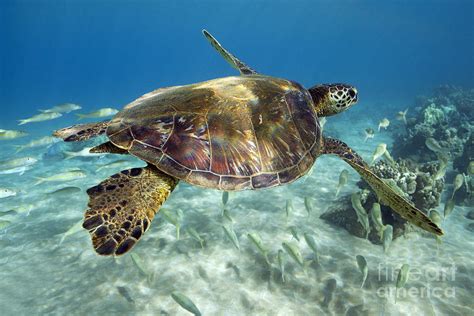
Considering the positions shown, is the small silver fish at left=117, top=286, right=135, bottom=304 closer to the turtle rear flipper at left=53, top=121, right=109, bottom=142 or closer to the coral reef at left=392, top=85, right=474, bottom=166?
the turtle rear flipper at left=53, top=121, right=109, bottom=142

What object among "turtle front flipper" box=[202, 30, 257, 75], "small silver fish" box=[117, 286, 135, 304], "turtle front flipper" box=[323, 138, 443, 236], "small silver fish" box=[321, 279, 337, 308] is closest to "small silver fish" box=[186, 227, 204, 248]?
"small silver fish" box=[117, 286, 135, 304]

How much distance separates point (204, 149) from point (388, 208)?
4.70 m

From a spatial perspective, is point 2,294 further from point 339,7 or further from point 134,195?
point 339,7

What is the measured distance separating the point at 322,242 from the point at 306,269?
1.11 meters

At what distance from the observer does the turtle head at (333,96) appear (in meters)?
4.56

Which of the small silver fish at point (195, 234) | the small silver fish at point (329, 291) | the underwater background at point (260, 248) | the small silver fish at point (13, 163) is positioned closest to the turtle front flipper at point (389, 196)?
the underwater background at point (260, 248)

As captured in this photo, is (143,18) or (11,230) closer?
(11,230)

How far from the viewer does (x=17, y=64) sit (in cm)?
14288

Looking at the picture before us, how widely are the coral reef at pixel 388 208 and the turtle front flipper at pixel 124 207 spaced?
14.5 feet

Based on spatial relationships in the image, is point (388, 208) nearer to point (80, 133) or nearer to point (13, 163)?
point (80, 133)

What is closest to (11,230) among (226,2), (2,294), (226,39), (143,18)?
(2,294)

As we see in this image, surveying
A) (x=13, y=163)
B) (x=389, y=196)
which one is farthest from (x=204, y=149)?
(x=13, y=163)

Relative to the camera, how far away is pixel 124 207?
237 cm

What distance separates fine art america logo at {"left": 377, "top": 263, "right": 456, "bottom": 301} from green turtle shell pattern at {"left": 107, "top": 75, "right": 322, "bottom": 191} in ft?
7.86
